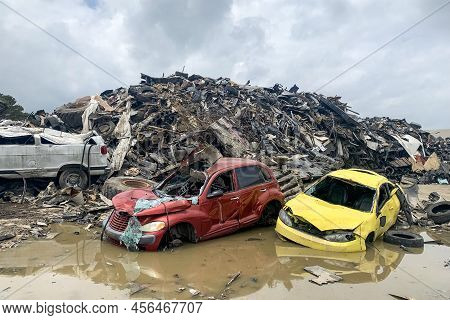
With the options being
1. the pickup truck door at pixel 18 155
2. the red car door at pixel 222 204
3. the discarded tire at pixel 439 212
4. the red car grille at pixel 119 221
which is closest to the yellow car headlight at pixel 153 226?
the red car grille at pixel 119 221

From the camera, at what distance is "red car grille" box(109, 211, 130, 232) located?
7.76m

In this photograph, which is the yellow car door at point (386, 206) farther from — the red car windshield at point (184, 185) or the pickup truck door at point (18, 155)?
the pickup truck door at point (18, 155)

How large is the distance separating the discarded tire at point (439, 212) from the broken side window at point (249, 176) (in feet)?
17.1

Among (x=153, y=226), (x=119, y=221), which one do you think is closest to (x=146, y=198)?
(x=119, y=221)

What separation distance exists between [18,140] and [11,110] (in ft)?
50.8

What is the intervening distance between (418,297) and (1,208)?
1017 centimetres

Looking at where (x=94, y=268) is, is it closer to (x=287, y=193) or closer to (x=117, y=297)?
(x=117, y=297)

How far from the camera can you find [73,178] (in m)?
12.7

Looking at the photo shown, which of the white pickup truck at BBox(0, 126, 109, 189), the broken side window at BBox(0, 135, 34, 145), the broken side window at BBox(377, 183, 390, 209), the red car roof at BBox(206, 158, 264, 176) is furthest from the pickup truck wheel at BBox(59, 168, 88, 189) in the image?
the broken side window at BBox(377, 183, 390, 209)

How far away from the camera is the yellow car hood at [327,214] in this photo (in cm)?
800

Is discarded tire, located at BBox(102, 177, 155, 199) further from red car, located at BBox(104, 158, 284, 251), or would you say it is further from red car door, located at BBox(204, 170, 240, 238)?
red car door, located at BBox(204, 170, 240, 238)

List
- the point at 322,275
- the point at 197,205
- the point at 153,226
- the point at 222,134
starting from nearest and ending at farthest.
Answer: the point at 322,275
the point at 153,226
the point at 197,205
the point at 222,134

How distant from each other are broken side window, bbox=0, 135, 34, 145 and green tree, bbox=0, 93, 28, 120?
1065cm

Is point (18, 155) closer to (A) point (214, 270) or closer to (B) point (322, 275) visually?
(A) point (214, 270)
